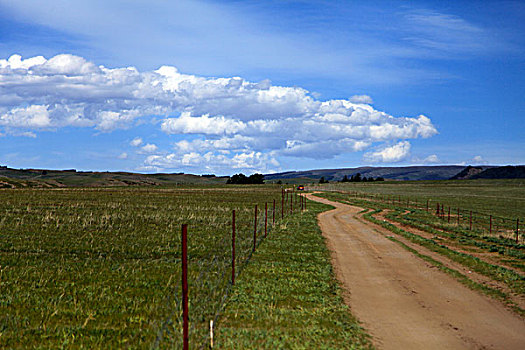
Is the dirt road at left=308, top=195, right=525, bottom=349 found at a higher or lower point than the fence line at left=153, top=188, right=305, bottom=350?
lower

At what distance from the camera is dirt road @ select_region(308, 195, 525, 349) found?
9844mm

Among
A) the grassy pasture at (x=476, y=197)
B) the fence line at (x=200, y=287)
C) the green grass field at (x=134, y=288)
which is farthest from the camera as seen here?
the grassy pasture at (x=476, y=197)

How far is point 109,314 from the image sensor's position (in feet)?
36.0

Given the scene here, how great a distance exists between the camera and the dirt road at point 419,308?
9844 millimetres

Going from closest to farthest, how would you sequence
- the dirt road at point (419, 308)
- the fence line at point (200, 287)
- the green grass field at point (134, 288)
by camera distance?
1. the fence line at point (200, 287)
2. the green grass field at point (134, 288)
3. the dirt road at point (419, 308)

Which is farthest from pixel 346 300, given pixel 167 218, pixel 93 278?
pixel 167 218

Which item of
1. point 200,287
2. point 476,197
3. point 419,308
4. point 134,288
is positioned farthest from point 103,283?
point 476,197

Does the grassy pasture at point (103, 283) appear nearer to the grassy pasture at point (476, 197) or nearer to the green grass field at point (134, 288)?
the green grass field at point (134, 288)

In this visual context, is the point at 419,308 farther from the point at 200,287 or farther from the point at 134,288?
the point at 134,288

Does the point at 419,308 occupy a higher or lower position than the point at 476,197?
lower

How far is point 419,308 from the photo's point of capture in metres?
12.4

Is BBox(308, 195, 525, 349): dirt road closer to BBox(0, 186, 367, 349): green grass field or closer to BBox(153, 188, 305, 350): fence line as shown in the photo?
BBox(0, 186, 367, 349): green grass field

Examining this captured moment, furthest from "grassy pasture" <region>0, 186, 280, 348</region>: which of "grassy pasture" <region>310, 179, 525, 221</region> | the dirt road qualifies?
"grassy pasture" <region>310, 179, 525, 221</region>

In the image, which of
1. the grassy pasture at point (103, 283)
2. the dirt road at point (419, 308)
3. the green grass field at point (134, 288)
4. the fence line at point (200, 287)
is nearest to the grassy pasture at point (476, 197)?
the dirt road at point (419, 308)
